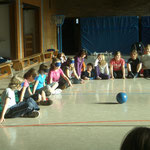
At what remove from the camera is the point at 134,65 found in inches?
379

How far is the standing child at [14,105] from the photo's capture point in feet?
15.0

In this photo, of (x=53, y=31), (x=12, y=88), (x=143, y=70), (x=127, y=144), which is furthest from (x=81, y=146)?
(x=53, y=31)

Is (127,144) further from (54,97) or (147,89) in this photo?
(147,89)

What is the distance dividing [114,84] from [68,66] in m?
1.44

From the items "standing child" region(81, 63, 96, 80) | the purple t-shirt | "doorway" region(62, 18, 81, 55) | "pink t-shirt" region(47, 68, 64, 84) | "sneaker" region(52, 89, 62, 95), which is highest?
"doorway" region(62, 18, 81, 55)

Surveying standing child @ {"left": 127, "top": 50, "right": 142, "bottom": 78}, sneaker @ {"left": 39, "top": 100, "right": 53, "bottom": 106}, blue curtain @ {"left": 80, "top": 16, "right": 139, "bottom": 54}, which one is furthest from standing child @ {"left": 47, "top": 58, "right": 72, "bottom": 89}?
blue curtain @ {"left": 80, "top": 16, "right": 139, "bottom": 54}

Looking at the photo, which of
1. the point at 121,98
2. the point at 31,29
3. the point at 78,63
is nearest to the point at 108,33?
the point at 31,29

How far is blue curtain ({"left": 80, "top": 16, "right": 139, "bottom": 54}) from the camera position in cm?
2031

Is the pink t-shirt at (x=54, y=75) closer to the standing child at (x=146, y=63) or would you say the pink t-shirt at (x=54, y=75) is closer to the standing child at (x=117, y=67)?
the standing child at (x=117, y=67)

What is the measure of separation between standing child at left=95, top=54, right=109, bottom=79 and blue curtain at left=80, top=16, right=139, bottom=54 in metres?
11.4

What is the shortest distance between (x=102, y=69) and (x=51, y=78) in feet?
8.80

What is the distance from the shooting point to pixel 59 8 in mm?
20625

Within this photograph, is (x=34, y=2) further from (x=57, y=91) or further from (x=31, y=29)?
(x=57, y=91)

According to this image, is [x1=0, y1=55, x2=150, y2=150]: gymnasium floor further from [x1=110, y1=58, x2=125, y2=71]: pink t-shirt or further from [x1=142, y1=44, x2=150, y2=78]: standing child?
[x1=142, y1=44, x2=150, y2=78]: standing child
